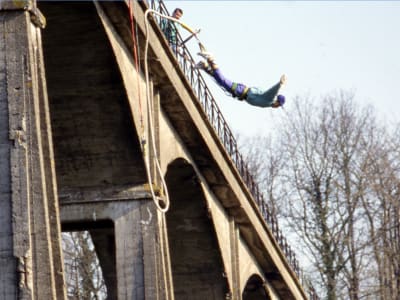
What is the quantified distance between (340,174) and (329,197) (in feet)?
3.13

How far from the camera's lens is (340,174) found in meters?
54.5

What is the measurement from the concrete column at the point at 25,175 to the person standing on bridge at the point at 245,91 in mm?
9330

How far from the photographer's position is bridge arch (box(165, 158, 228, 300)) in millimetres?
31062

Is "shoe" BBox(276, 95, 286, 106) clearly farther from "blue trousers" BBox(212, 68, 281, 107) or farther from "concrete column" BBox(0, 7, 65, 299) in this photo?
"concrete column" BBox(0, 7, 65, 299)

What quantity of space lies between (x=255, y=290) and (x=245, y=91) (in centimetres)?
990

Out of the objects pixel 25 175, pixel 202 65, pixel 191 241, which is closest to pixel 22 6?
pixel 25 175

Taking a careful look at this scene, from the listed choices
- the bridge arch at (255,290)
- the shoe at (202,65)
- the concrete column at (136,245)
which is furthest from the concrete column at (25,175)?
the bridge arch at (255,290)

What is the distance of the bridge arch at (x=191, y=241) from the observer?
3106 centimetres

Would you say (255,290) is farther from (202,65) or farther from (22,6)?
(22,6)

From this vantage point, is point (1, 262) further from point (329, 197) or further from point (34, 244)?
point (329, 197)

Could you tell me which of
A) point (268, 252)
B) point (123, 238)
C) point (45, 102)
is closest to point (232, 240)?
point (268, 252)

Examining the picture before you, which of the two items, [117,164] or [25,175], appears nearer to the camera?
[25,175]

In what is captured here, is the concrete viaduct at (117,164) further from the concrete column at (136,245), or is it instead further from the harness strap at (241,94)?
the harness strap at (241,94)

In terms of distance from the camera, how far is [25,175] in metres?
19.3
